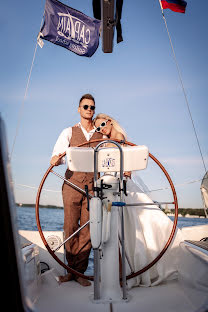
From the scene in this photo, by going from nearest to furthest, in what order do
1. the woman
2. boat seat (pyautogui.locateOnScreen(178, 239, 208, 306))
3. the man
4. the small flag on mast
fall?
boat seat (pyautogui.locateOnScreen(178, 239, 208, 306)), the woman, the man, the small flag on mast

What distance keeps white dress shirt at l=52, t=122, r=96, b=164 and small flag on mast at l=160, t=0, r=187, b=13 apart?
74.7 inches

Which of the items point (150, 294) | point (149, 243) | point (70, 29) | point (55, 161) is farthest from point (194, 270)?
point (70, 29)

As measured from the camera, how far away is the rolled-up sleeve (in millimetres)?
2338

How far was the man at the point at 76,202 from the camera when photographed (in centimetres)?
225

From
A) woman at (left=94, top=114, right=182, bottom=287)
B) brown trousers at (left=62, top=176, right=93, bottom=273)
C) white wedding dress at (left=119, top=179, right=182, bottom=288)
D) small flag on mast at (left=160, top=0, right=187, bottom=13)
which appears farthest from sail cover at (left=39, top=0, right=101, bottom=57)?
white wedding dress at (left=119, top=179, right=182, bottom=288)

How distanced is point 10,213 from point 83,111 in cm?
199

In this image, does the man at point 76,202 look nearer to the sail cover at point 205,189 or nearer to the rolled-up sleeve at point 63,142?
the rolled-up sleeve at point 63,142

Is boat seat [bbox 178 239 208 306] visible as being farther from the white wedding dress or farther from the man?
the man

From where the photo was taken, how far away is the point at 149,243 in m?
2.21

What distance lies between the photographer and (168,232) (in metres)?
2.31

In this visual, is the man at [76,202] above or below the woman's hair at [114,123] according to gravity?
below

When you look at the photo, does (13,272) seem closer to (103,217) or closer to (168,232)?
(103,217)

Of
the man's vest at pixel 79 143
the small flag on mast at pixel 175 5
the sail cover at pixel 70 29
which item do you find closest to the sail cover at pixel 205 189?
the man's vest at pixel 79 143

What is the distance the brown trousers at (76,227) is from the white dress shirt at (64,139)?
0.24 meters
